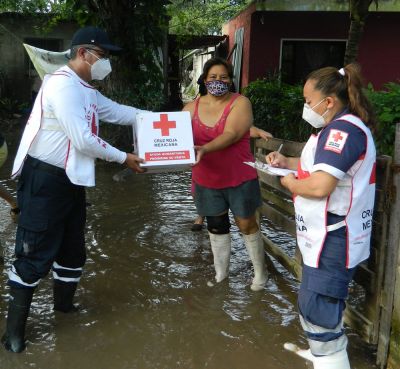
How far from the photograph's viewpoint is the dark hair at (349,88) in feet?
7.23

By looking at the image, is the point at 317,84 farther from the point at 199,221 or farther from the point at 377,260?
the point at 199,221

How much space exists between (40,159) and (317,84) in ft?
5.76

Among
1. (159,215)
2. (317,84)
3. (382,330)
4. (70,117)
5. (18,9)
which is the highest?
(18,9)

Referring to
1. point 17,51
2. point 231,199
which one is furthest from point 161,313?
point 17,51

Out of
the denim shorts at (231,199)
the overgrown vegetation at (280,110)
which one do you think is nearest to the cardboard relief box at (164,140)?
the denim shorts at (231,199)

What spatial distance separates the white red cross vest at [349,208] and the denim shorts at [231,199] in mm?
1220

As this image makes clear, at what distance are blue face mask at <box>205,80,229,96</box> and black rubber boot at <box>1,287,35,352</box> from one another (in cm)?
187

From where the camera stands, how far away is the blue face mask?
11.4 feet

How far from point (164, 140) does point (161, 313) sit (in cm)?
128

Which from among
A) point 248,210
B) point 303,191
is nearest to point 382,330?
point 303,191

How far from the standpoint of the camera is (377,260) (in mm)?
2697

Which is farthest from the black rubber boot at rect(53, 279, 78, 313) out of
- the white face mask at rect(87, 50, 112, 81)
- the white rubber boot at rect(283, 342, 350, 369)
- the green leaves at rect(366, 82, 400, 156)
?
the green leaves at rect(366, 82, 400, 156)

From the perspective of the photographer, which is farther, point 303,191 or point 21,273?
point 21,273

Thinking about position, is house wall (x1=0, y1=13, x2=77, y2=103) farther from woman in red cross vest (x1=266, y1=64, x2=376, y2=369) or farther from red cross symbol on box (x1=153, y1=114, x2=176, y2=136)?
woman in red cross vest (x1=266, y1=64, x2=376, y2=369)
